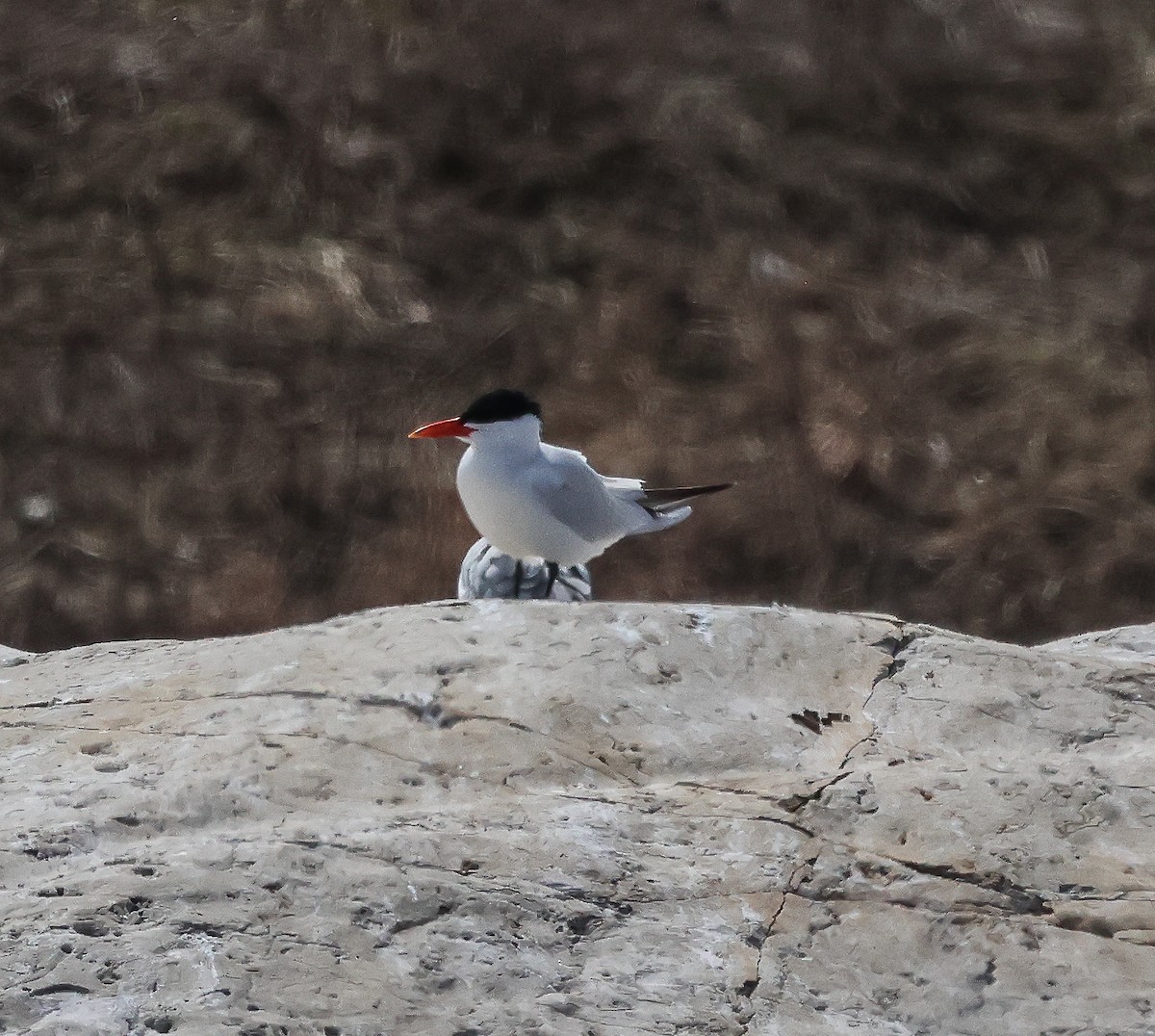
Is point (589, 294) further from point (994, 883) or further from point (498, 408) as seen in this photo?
point (994, 883)

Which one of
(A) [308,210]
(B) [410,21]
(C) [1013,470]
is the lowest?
(C) [1013,470]

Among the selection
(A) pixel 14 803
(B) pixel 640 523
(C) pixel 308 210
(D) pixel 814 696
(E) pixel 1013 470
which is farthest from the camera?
(C) pixel 308 210

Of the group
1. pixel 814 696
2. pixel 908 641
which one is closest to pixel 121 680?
pixel 814 696

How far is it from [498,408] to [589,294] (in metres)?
4.47

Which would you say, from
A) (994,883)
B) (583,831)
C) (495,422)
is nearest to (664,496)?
(495,422)

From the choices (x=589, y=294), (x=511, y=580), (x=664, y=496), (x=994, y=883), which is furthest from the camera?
(x=589, y=294)

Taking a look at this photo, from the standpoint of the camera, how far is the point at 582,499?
484 centimetres

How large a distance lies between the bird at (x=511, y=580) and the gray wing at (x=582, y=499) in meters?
0.26

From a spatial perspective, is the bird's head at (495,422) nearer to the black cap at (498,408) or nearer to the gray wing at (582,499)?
the black cap at (498,408)

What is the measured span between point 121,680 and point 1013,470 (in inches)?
232

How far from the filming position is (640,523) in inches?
207

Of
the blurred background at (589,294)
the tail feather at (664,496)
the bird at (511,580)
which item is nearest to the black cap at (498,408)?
the bird at (511,580)

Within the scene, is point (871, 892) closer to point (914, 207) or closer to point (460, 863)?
point (460, 863)

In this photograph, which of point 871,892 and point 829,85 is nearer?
point 871,892
